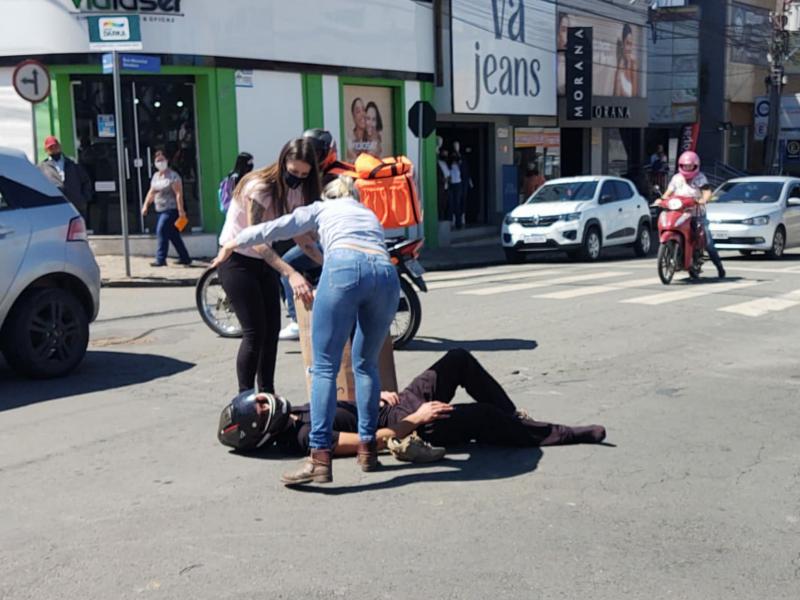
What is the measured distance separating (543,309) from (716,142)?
33716 mm

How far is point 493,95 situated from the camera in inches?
987

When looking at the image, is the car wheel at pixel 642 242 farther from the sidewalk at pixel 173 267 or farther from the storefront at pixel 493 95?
the storefront at pixel 493 95

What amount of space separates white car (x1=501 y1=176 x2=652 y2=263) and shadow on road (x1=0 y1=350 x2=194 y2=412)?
37.0ft

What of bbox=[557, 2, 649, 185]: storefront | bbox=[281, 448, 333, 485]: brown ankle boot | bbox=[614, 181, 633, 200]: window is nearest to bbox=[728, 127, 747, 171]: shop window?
bbox=[557, 2, 649, 185]: storefront

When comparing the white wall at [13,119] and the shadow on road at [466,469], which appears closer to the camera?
the shadow on road at [466,469]

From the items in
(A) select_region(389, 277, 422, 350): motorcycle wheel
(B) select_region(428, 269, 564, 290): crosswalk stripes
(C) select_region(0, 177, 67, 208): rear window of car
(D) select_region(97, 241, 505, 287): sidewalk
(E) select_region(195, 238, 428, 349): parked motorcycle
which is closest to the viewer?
(C) select_region(0, 177, 67, 208): rear window of car

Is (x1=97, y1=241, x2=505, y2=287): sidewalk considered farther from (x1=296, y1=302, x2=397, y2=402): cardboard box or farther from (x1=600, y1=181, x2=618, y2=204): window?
(x1=296, y1=302, x2=397, y2=402): cardboard box

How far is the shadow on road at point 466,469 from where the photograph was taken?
5309mm

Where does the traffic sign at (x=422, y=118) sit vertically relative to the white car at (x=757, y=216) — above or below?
above

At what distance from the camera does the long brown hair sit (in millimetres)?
6023

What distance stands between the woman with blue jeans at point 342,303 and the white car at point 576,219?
1408cm

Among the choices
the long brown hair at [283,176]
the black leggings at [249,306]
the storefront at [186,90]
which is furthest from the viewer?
the storefront at [186,90]

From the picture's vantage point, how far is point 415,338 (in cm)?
1004

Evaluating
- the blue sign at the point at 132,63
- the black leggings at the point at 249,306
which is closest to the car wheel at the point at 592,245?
the blue sign at the point at 132,63
